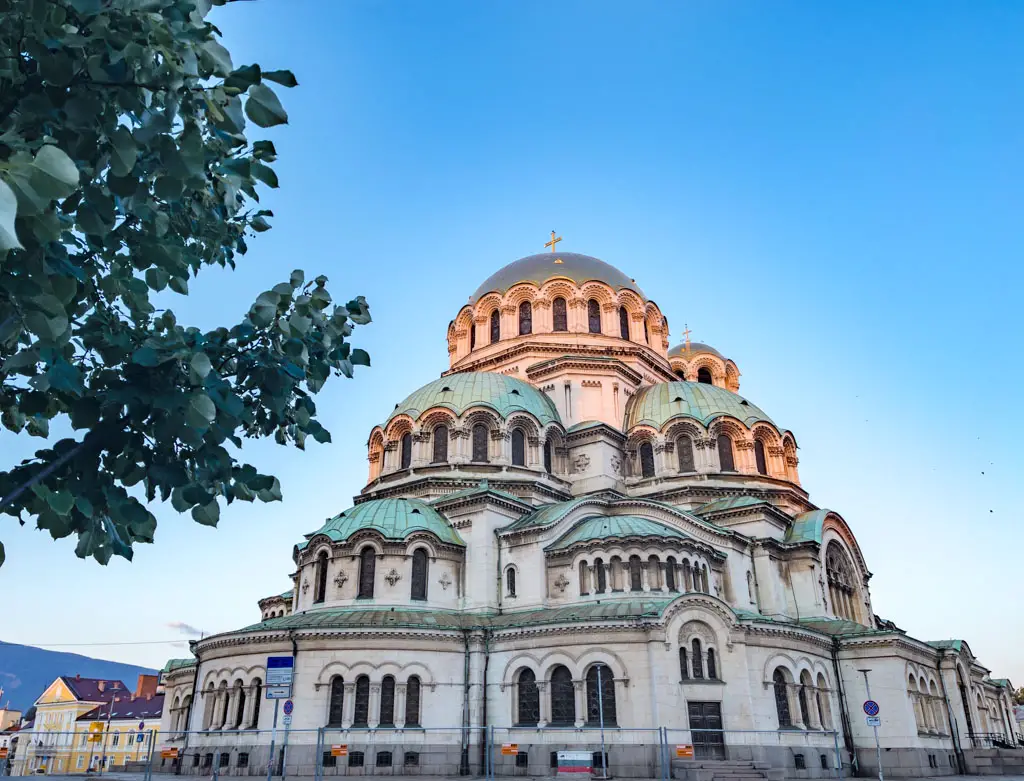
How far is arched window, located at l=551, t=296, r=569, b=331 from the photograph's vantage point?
42594mm

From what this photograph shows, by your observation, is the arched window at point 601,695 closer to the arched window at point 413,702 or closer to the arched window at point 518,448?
the arched window at point 413,702

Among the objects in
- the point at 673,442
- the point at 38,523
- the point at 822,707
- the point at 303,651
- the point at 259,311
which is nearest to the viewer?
the point at 38,523

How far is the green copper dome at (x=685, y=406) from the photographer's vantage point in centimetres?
3797

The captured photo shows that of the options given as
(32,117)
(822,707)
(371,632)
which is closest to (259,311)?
(32,117)

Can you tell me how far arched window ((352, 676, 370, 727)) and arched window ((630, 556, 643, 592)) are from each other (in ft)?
32.3

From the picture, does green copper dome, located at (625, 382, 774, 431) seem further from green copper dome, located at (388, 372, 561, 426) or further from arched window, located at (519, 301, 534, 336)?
arched window, located at (519, 301, 534, 336)

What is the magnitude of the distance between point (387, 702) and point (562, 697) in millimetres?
6019

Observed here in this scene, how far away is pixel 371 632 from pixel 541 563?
7093mm

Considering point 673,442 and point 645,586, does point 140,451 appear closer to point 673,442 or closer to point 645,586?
point 645,586

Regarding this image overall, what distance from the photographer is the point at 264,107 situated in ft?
17.1

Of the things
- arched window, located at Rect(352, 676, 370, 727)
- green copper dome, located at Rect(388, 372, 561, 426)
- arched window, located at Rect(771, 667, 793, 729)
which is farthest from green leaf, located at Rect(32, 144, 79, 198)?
green copper dome, located at Rect(388, 372, 561, 426)

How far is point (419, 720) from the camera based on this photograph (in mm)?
27625

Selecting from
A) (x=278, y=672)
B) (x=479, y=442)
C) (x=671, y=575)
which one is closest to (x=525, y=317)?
(x=479, y=442)

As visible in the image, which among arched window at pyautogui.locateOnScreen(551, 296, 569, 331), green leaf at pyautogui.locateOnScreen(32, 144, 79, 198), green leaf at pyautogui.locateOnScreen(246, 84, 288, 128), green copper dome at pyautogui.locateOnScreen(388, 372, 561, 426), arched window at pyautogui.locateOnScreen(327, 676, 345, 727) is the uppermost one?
arched window at pyautogui.locateOnScreen(551, 296, 569, 331)
